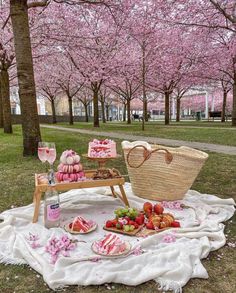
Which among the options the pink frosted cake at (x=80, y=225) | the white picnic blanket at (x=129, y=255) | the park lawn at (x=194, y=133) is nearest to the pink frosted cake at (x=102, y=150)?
the white picnic blanket at (x=129, y=255)

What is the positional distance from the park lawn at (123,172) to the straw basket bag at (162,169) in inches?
32.0

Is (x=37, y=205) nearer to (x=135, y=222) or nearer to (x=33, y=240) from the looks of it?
(x=33, y=240)

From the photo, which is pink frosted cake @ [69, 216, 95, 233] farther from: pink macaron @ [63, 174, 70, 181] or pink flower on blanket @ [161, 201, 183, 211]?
pink flower on blanket @ [161, 201, 183, 211]

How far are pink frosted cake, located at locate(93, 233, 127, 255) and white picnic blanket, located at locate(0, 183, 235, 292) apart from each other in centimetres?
Answer: 7

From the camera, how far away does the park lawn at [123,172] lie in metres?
2.31

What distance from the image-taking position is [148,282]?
239 cm

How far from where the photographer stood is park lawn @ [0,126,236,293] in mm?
2307

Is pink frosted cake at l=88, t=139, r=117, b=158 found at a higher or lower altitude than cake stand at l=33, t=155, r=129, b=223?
higher

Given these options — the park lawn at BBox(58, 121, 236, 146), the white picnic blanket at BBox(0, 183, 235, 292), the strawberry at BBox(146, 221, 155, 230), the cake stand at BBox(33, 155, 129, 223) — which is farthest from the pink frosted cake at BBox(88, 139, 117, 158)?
the park lawn at BBox(58, 121, 236, 146)

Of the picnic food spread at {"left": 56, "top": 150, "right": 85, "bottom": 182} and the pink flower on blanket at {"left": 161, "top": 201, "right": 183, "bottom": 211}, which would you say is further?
the pink flower on blanket at {"left": 161, "top": 201, "right": 183, "bottom": 211}

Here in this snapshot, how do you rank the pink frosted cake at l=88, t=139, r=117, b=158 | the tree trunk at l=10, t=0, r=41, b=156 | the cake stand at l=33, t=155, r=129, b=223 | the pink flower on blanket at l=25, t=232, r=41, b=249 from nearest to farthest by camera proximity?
the pink flower on blanket at l=25, t=232, r=41, b=249
the cake stand at l=33, t=155, r=129, b=223
the pink frosted cake at l=88, t=139, r=117, b=158
the tree trunk at l=10, t=0, r=41, b=156

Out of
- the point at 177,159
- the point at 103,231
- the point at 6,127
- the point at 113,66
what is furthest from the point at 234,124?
the point at 103,231

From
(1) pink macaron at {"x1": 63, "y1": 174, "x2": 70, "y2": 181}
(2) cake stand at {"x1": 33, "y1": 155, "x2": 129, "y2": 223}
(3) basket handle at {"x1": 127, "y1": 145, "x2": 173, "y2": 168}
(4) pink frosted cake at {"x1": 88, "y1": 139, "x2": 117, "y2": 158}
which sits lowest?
(2) cake stand at {"x1": 33, "y1": 155, "x2": 129, "y2": 223}

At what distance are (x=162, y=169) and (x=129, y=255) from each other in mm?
1661
